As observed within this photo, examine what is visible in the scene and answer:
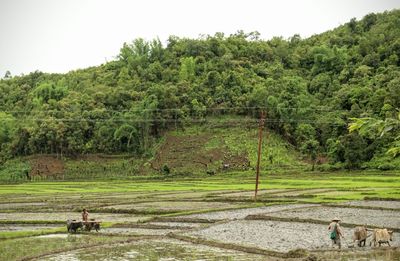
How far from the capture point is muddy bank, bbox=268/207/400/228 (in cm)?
2470

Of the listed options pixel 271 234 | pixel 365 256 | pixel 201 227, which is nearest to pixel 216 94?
pixel 201 227

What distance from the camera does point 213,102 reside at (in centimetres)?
9281

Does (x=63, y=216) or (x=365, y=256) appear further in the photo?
(x=63, y=216)

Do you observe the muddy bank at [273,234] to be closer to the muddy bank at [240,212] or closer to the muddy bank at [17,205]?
the muddy bank at [240,212]

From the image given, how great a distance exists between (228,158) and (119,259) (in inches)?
2332

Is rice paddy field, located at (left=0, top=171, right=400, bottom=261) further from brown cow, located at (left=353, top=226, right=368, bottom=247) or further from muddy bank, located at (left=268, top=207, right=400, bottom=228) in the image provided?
brown cow, located at (left=353, top=226, right=368, bottom=247)

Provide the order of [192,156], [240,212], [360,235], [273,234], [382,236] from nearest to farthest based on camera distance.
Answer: [382,236], [360,235], [273,234], [240,212], [192,156]

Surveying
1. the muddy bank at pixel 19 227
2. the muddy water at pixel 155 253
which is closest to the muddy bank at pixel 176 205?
the muddy bank at pixel 19 227

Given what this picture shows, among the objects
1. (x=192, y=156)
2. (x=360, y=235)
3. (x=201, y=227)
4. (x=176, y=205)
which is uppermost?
(x=192, y=156)

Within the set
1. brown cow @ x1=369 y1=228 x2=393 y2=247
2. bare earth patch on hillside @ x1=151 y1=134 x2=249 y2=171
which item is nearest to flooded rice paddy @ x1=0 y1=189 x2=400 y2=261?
brown cow @ x1=369 y1=228 x2=393 y2=247

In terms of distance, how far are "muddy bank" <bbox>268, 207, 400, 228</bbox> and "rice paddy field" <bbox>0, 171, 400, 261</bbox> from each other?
0.05 meters

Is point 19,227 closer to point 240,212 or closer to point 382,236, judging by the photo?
point 240,212

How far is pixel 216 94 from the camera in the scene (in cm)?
9456

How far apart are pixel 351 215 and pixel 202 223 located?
25.4 feet
